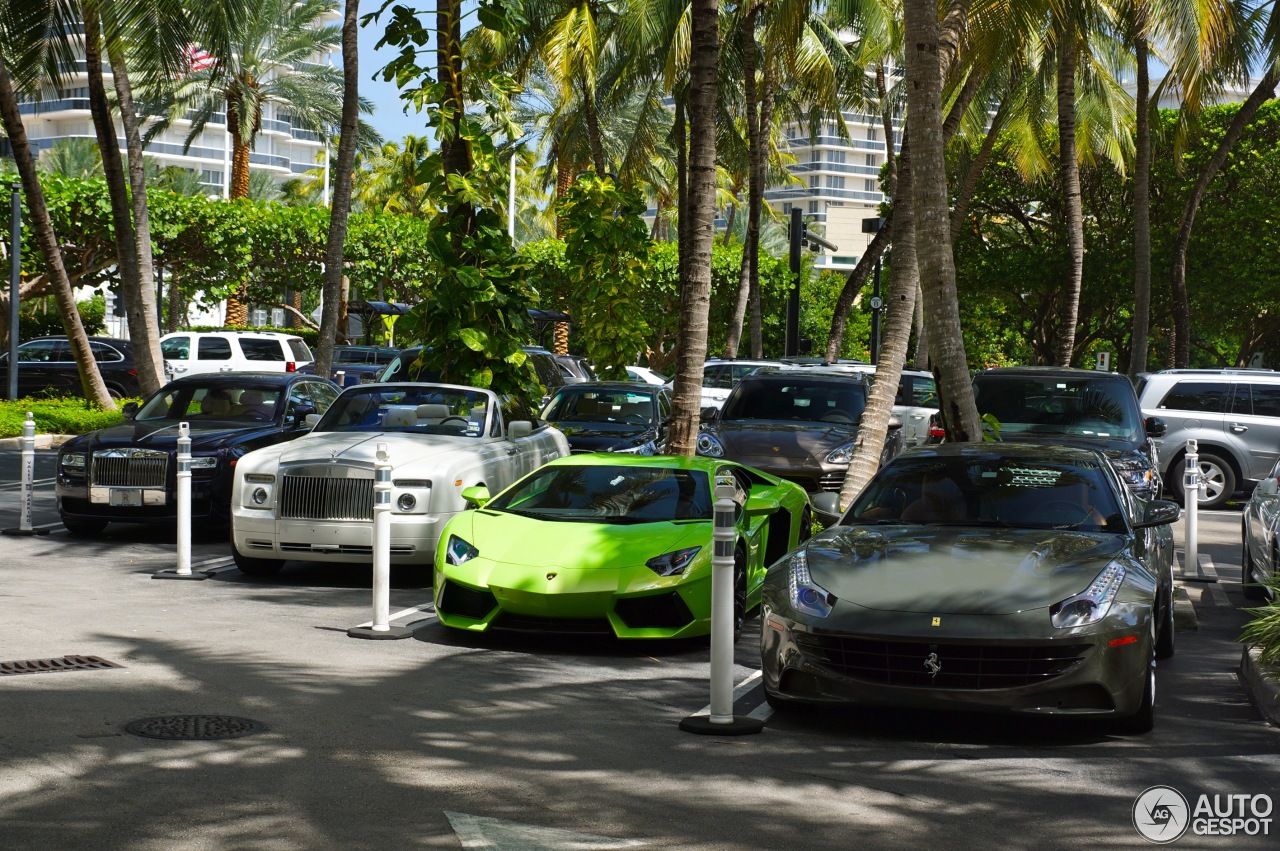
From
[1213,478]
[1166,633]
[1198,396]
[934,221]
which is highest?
[934,221]

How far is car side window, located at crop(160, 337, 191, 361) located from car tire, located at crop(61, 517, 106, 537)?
64.1ft

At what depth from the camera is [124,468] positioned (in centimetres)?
1416

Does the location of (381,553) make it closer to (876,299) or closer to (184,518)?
(184,518)

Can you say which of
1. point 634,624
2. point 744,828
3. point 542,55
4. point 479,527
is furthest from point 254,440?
point 542,55

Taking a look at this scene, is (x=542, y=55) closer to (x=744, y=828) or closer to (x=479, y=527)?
(x=479, y=527)

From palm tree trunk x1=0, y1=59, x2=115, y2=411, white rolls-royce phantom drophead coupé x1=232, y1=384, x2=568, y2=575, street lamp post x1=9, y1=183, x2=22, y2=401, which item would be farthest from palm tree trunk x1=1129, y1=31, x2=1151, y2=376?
white rolls-royce phantom drophead coupé x1=232, y1=384, x2=568, y2=575

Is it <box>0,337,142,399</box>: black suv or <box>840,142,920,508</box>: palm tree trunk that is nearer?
<box>840,142,920,508</box>: palm tree trunk

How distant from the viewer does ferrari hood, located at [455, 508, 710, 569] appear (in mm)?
9523

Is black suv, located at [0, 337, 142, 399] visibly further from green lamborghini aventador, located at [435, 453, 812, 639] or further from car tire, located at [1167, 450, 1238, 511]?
green lamborghini aventador, located at [435, 453, 812, 639]

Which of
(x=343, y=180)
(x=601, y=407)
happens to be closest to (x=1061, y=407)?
(x=601, y=407)

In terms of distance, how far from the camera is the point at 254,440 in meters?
14.8

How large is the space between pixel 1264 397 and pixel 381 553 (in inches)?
622

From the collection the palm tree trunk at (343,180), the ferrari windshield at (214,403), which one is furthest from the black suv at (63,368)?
the ferrari windshield at (214,403)

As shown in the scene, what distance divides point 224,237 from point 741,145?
16557 millimetres
